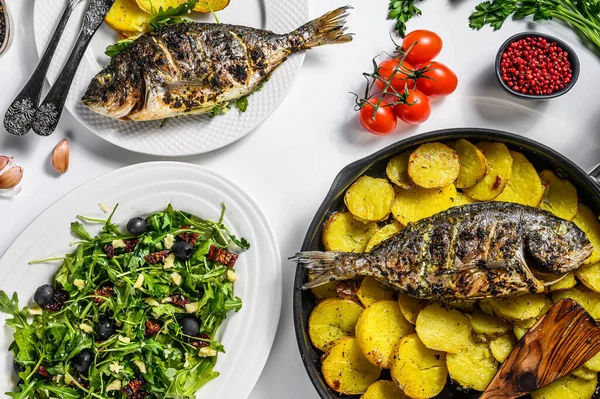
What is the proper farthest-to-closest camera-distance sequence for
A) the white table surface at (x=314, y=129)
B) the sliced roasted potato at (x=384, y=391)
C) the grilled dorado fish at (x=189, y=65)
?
the white table surface at (x=314, y=129)
the grilled dorado fish at (x=189, y=65)
the sliced roasted potato at (x=384, y=391)

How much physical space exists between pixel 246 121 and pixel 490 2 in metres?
1.24

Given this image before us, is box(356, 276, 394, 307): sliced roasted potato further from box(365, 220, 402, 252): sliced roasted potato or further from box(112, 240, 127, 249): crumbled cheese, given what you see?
box(112, 240, 127, 249): crumbled cheese

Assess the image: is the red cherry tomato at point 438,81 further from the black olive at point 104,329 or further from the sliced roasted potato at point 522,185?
the black olive at point 104,329

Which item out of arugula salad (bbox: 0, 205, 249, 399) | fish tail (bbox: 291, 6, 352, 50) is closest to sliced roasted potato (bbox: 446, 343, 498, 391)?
arugula salad (bbox: 0, 205, 249, 399)

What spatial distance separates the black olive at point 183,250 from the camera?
3021 mm

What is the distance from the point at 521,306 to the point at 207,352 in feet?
4.56

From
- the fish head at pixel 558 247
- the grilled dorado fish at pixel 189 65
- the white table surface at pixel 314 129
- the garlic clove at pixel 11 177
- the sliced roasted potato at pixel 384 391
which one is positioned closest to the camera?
the fish head at pixel 558 247

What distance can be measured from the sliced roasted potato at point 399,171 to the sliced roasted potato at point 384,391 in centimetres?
85

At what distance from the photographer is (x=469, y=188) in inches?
112

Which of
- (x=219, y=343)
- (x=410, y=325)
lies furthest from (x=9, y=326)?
(x=410, y=325)

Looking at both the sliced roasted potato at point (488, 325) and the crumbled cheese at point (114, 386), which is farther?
the crumbled cheese at point (114, 386)

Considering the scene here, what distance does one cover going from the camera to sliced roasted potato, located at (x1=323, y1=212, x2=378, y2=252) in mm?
2902

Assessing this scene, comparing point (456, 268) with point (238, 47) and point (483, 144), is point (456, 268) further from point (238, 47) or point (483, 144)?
point (238, 47)

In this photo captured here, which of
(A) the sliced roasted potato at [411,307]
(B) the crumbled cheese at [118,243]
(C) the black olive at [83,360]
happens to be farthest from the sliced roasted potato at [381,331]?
(C) the black olive at [83,360]
